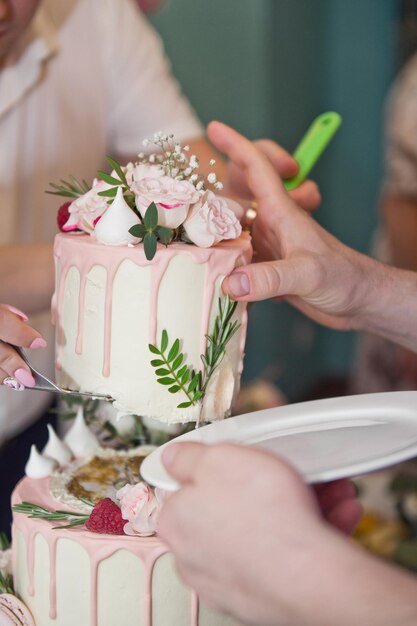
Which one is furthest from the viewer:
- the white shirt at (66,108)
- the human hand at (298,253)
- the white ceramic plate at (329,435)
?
the white shirt at (66,108)

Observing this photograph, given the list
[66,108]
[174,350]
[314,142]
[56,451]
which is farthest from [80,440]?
[66,108]

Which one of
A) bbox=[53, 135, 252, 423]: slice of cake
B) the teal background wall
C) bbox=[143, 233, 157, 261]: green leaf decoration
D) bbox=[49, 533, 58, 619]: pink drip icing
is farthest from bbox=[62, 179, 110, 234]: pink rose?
the teal background wall

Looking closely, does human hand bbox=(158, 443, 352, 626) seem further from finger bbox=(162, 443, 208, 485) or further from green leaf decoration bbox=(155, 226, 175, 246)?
green leaf decoration bbox=(155, 226, 175, 246)

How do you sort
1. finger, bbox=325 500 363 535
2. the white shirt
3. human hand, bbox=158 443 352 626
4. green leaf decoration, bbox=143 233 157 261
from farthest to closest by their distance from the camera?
the white shirt, finger, bbox=325 500 363 535, green leaf decoration, bbox=143 233 157 261, human hand, bbox=158 443 352 626

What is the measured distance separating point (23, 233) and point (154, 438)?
0.83 metres

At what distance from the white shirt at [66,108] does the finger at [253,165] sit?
0.62m

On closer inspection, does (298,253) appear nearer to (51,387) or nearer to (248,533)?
(51,387)

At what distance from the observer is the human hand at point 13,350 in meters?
1.18

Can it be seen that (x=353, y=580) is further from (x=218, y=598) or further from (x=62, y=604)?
(x=62, y=604)

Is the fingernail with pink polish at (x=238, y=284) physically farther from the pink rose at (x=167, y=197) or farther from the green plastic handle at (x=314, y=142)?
the green plastic handle at (x=314, y=142)

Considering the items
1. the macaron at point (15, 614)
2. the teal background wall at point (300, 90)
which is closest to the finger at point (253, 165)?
the macaron at point (15, 614)

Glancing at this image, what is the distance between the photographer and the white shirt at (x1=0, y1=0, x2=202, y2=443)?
201 cm

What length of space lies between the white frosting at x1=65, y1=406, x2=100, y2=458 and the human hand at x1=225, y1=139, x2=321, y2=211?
1.64 ft

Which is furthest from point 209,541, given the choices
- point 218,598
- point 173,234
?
point 173,234
